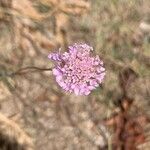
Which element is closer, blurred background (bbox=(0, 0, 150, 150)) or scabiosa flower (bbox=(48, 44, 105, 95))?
scabiosa flower (bbox=(48, 44, 105, 95))

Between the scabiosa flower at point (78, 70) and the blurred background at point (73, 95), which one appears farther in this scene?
the blurred background at point (73, 95)

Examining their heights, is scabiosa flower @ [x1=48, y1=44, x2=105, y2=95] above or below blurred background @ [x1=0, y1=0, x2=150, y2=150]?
below

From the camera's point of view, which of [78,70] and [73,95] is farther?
[73,95]

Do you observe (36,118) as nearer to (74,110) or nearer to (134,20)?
(74,110)

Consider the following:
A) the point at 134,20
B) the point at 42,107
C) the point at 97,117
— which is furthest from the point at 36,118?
the point at 134,20
